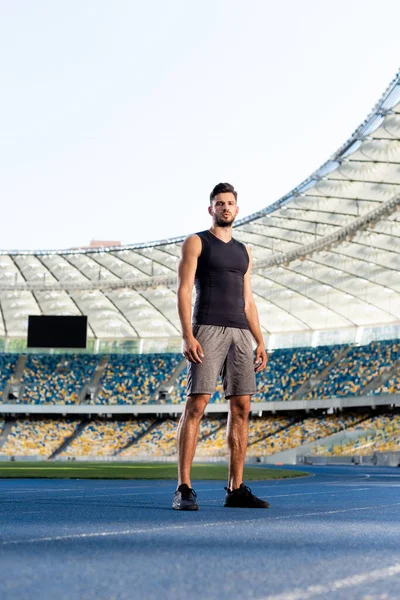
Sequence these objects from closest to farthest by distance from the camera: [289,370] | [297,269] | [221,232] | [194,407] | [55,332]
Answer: [194,407] < [221,232] < [297,269] < [55,332] < [289,370]

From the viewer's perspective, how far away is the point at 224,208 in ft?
21.3

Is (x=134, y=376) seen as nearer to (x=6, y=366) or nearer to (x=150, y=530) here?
(x=6, y=366)

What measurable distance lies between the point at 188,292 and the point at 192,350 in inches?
19.5

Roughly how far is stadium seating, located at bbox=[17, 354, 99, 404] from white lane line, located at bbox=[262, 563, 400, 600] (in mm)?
51870

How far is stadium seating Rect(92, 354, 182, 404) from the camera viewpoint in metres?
53.8

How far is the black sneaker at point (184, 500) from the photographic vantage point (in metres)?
5.53

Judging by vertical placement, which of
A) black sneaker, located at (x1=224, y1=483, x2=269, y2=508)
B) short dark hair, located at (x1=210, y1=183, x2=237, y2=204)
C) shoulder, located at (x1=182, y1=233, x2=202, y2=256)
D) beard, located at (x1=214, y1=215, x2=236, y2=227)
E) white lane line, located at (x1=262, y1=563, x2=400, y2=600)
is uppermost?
short dark hair, located at (x1=210, y1=183, x2=237, y2=204)

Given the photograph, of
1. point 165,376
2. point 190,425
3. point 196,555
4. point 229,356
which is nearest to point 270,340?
point 165,376

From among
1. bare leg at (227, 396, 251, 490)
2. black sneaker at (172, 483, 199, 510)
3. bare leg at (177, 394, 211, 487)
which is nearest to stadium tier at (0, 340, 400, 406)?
bare leg at (227, 396, 251, 490)

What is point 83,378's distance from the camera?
183 ft

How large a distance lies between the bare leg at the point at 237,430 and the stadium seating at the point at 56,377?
48.2m

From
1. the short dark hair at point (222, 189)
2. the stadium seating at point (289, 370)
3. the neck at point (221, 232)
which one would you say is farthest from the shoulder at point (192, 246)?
the stadium seating at point (289, 370)

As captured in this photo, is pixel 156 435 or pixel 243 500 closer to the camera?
pixel 243 500

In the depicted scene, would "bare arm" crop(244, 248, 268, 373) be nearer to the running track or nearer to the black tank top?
the black tank top
